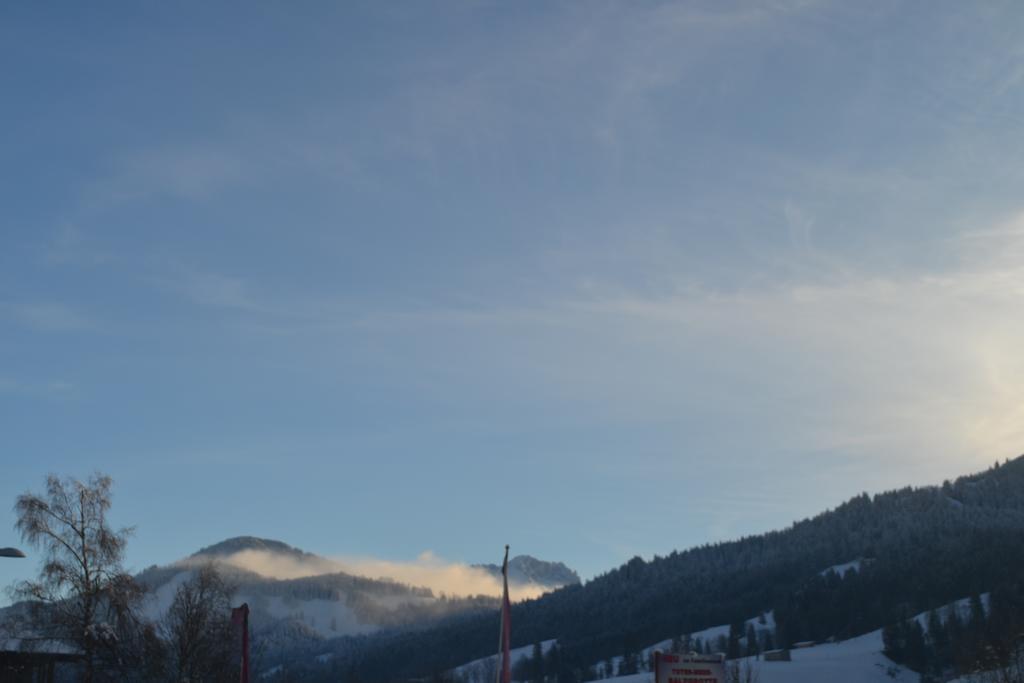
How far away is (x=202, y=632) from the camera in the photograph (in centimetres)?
6219

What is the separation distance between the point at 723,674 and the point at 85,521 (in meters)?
32.2

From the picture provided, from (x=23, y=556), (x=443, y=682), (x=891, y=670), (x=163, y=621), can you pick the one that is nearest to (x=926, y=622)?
(x=891, y=670)

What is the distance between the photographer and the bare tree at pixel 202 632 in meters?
56.5

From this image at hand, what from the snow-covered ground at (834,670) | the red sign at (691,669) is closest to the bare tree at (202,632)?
the red sign at (691,669)

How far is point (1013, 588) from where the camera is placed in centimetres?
18388

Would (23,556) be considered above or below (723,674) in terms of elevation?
above

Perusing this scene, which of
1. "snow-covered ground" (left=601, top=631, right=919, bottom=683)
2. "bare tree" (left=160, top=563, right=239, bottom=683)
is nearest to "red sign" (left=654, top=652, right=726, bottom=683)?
"bare tree" (left=160, top=563, right=239, bottom=683)

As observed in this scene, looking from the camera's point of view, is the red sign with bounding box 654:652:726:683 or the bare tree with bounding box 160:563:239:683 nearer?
the red sign with bounding box 654:652:726:683

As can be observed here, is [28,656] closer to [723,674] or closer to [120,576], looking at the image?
[120,576]

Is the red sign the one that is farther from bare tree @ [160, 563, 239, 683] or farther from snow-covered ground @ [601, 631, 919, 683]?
snow-covered ground @ [601, 631, 919, 683]

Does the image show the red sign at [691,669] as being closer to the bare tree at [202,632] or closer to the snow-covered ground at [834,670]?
the bare tree at [202,632]

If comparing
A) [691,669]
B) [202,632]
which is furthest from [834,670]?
[691,669]

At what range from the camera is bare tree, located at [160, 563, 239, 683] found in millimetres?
56469

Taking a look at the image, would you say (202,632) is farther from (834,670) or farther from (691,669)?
(834,670)
